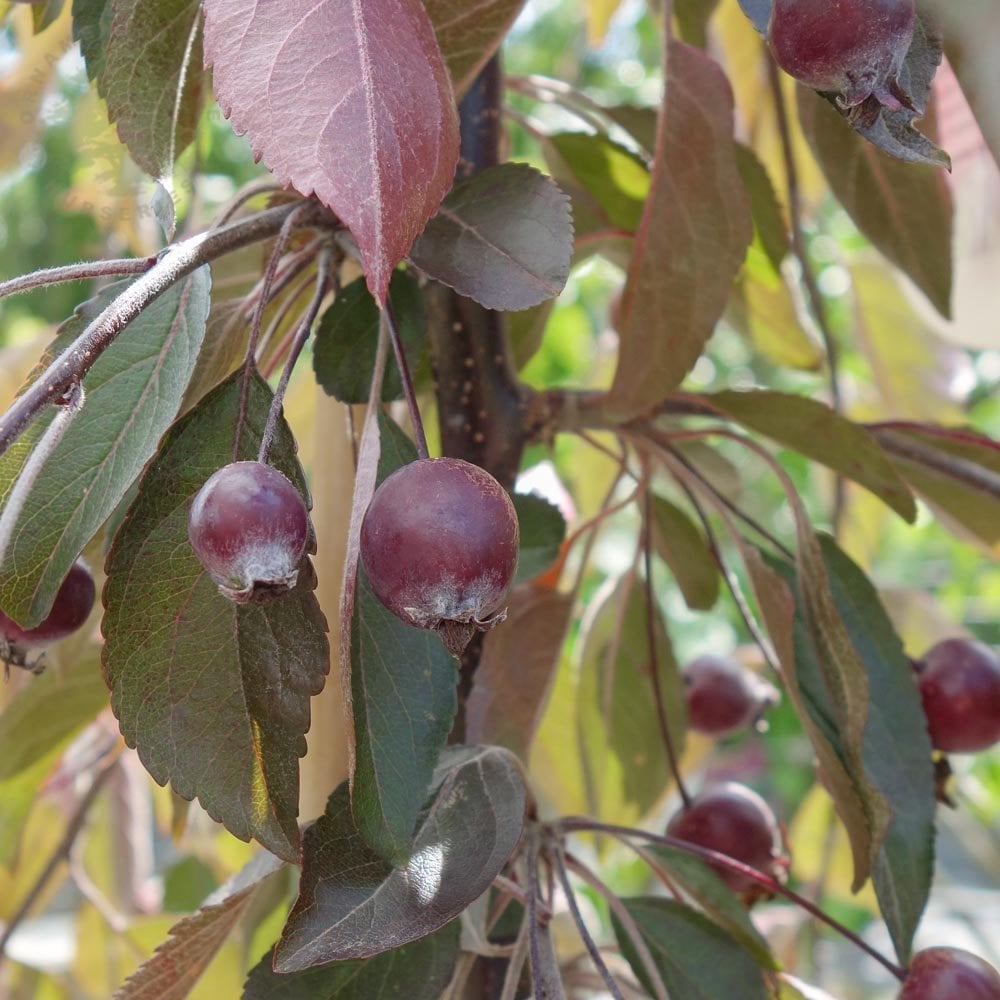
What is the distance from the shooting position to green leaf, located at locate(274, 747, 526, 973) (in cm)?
36

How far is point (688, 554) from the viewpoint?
729 millimetres

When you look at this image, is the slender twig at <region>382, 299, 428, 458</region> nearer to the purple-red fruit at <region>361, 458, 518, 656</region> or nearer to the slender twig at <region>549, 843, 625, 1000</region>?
the purple-red fruit at <region>361, 458, 518, 656</region>

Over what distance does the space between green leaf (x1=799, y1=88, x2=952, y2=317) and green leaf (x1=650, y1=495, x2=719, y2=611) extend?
0.19 m

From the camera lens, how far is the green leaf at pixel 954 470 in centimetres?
62

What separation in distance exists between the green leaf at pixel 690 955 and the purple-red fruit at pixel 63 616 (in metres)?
0.28

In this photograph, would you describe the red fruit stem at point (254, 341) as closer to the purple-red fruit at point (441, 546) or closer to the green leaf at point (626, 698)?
the purple-red fruit at point (441, 546)

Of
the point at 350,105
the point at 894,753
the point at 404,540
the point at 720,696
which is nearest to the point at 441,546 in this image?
the point at 404,540

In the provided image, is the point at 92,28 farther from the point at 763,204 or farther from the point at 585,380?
the point at 585,380

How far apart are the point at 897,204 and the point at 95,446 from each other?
0.43 m

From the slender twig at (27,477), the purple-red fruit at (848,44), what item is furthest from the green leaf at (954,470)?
the slender twig at (27,477)

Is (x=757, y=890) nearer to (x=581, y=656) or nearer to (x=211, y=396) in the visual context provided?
(x=581, y=656)

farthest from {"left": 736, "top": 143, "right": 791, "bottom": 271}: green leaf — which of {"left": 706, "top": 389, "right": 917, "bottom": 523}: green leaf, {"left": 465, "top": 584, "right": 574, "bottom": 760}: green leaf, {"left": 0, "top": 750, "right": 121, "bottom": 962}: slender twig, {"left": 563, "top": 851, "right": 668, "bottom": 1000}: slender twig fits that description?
{"left": 0, "top": 750, "right": 121, "bottom": 962}: slender twig

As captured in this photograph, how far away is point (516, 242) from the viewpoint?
404mm

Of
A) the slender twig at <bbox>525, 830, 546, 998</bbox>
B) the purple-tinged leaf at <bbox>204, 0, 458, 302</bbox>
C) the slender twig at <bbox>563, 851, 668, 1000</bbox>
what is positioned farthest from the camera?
the slender twig at <bbox>563, 851, 668, 1000</bbox>
